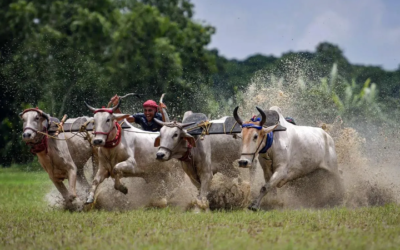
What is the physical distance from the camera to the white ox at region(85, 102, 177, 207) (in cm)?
1038

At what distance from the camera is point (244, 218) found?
8.97m

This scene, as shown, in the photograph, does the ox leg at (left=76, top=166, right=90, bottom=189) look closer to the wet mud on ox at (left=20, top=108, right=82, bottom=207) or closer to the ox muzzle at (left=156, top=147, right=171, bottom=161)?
the wet mud on ox at (left=20, top=108, right=82, bottom=207)

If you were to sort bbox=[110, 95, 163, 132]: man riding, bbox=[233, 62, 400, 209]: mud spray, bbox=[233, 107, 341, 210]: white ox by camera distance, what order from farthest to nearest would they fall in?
bbox=[110, 95, 163, 132]: man riding
bbox=[233, 62, 400, 209]: mud spray
bbox=[233, 107, 341, 210]: white ox

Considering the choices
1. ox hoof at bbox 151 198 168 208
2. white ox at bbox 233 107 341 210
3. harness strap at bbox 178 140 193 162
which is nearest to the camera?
white ox at bbox 233 107 341 210

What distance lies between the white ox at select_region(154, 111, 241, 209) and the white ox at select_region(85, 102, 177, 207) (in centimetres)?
55

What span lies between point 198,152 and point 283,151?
120 centimetres

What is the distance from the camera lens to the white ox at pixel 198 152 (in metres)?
10.2

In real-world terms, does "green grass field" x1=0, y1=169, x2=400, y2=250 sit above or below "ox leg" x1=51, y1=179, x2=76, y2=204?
below

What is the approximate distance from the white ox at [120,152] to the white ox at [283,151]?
174cm

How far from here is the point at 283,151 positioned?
10.3 metres

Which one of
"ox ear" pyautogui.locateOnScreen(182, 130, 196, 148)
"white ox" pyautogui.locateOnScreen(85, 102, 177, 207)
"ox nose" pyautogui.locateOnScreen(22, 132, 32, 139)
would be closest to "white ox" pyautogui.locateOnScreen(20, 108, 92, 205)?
"ox nose" pyautogui.locateOnScreen(22, 132, 32, 139)

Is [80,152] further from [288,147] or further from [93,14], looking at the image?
[93,14]

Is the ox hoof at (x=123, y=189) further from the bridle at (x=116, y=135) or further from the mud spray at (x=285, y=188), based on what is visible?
the bridle at (x=116, y=135)


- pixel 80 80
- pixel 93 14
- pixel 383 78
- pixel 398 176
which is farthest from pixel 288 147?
pixel 383 78
